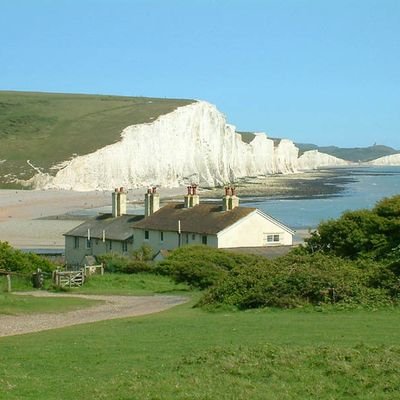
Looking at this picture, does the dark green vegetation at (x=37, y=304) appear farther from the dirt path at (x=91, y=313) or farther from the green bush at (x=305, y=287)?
the green bush at (x=305, y=287)

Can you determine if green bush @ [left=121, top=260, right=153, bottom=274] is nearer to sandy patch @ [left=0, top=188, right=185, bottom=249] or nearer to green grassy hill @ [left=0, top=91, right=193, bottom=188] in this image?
sandy patch @ [left=0, top=188, right=185, bottom=249]

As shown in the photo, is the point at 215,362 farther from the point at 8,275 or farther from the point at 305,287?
the point at 8,275

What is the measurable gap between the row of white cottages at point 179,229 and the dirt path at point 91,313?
13199 millimetres

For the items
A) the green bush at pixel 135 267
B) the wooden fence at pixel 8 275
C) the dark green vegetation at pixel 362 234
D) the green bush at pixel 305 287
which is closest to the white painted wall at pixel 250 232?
the green bush at pixel 135 267

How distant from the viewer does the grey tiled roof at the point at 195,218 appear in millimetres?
41741

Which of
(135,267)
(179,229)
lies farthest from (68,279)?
(179,229)

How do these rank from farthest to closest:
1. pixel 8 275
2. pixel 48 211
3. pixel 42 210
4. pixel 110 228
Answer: pixel 42 210, pixel 48 211, pixel 110 228, pixel 8 275

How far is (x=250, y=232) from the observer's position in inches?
1662

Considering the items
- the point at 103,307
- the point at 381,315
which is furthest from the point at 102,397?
the point at 103,307

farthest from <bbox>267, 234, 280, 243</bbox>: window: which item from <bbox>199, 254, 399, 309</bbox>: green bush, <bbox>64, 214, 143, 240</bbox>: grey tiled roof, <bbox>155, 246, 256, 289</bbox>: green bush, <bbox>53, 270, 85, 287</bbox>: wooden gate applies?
<bbox>199, 254, 399, 309</bbox>: green bush

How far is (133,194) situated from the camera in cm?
12556

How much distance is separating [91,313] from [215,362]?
1309 centimetres

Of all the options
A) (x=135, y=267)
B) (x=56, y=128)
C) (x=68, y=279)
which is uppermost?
(x=56, y=128)

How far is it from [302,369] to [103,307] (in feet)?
50.9
